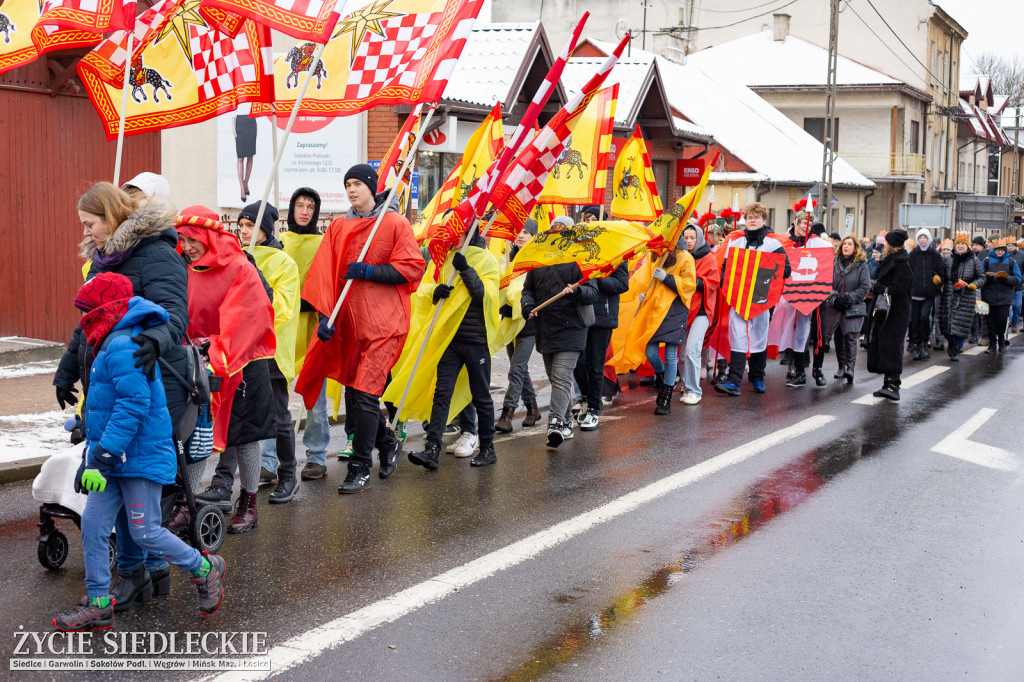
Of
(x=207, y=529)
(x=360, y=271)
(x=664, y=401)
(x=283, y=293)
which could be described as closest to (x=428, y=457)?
(x=360, y=271)

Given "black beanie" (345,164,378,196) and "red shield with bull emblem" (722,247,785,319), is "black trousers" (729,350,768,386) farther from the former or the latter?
"black beanie" (345,164,378,196)

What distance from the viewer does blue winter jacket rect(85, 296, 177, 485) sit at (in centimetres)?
436

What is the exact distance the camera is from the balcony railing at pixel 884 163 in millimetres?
49219

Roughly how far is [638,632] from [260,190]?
12.4m

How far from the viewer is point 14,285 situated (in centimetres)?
1212

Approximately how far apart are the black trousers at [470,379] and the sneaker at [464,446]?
1.10ft

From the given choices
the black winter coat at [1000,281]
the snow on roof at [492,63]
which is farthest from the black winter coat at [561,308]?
the black winter coat at [1000,281]

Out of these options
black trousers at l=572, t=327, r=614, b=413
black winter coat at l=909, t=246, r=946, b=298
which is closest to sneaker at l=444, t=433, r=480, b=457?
black trousers at l=572, t=327, r=614, b=413

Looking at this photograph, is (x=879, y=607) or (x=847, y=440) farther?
(x=847, y=440)

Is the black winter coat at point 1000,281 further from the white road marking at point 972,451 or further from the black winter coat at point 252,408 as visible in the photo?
the black winter coat at point 252,408

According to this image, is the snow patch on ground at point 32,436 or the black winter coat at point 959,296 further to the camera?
the black winter coat at point 959,296

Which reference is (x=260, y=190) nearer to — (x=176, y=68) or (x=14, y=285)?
(x=14, y=285)

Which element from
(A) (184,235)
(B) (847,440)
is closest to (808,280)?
(B) (847,440)

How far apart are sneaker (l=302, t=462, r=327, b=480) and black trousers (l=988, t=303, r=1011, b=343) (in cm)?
1393
